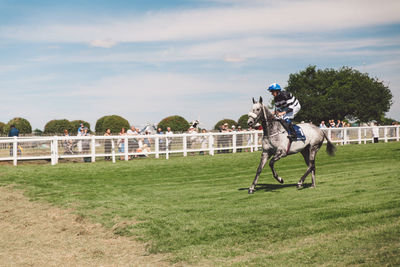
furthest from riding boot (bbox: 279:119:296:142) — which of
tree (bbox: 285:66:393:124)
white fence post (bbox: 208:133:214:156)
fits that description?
tree (bbox: 285:66:393:124)

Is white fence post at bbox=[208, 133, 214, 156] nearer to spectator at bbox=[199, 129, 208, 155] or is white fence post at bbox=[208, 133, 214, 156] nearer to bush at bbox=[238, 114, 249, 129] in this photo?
spectator at bbox=[199, 129, 208, 155]

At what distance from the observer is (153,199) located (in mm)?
10719

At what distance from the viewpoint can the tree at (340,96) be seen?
245ft

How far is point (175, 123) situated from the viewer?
181 feet

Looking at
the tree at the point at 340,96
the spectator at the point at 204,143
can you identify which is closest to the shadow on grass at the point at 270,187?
the spectator at the point at 204,143

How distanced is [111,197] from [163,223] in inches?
145

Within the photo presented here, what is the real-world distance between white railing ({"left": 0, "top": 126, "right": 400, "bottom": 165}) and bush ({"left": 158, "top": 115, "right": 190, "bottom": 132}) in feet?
86.5

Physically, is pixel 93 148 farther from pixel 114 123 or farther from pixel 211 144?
pixel 114 123

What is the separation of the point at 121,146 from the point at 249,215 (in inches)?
649

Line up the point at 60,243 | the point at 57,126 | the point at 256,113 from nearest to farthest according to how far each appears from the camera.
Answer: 1. the point at 60,243
2. the point at 256,113
3. the point at 57,126

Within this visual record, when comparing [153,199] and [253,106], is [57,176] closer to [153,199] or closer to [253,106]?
[153,199]

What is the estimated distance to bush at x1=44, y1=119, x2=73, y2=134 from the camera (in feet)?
188

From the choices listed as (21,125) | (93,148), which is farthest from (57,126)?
(93,148)

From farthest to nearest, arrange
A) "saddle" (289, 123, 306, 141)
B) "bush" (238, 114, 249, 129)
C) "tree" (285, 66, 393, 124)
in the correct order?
"tree" (285, 66, 393, 124), "bush" (238, 114, 249, 129), "saddle" (289, 123, 306, 141)
